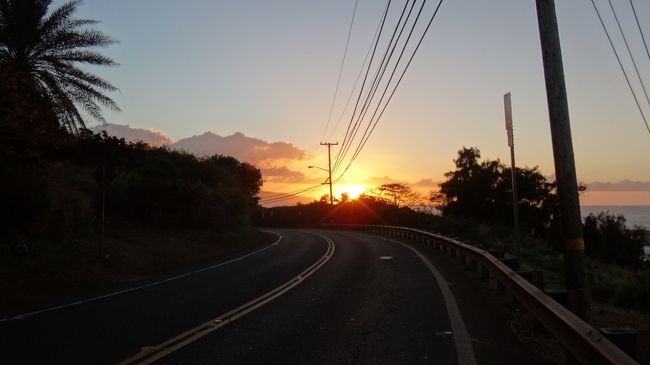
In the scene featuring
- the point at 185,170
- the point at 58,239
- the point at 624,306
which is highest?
the point at 185,170

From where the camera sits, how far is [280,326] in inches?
344

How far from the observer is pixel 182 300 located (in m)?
11.6

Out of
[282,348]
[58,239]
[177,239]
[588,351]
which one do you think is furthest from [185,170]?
[588,351]

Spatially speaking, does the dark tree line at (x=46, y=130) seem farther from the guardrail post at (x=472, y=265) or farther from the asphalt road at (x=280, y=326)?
the guardrail post at (x=472, y=265)

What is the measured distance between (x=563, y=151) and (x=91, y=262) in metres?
15.4

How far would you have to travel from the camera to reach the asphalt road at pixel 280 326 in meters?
6.99

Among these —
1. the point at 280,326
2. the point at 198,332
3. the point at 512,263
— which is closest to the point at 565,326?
the point at 280,326

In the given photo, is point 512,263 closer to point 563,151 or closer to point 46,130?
point 563,151

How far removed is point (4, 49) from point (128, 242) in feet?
29.7

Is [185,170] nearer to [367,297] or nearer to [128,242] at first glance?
[128,242]

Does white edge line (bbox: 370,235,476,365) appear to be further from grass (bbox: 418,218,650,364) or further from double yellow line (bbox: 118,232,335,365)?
double yellow line (bbox: 118,232,335,365)

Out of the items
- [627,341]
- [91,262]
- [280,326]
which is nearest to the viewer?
[627,341]

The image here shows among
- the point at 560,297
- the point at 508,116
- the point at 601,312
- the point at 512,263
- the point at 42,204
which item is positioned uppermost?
the point at 508,116

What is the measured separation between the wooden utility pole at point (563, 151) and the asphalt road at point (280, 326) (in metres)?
1.31
